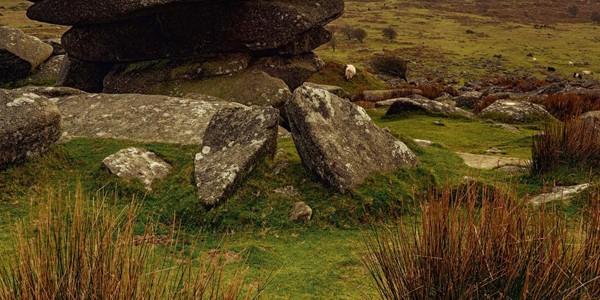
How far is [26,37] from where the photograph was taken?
19.6 metres

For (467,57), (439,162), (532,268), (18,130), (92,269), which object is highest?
(92,269)

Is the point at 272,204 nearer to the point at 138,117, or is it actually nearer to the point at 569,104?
the point at 138,117

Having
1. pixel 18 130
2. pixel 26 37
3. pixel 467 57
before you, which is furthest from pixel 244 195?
pixel 467 57

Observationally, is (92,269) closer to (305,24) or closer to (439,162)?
(439,162)

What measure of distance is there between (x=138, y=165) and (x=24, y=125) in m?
1.93

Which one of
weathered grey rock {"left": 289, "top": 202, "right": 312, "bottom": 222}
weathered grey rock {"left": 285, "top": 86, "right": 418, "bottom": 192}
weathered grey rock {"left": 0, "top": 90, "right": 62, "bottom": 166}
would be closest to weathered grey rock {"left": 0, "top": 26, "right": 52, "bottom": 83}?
weathered grey rock {"left": 0, "top": 90, "right": 62, "bottom": 166}

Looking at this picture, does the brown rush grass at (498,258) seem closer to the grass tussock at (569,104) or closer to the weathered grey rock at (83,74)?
the grass tussock at (569,104)

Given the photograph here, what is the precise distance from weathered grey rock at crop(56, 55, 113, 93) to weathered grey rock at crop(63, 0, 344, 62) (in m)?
1.04

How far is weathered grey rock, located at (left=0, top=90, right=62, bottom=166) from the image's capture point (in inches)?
327

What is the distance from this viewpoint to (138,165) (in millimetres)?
8695

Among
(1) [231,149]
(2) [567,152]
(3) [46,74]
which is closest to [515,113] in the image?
(2) [567,152]

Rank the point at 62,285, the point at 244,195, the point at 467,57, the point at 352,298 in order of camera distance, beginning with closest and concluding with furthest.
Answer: the point at 62,285 < the point at 352,298 < the point at 244,195 < the point at 467,57

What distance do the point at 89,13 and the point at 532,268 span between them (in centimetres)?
1352

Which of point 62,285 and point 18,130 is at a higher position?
point 62,285
